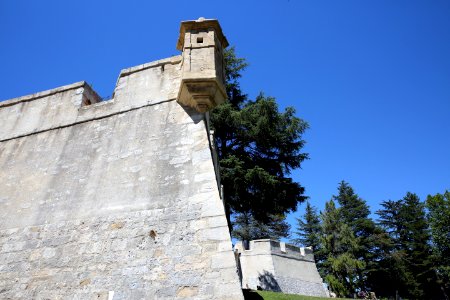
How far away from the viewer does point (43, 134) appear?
661cm

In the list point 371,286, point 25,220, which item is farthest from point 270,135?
point 371,286

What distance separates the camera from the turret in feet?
17.9

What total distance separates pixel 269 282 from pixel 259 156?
653 centimetres

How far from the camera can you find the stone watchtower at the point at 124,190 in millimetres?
4184

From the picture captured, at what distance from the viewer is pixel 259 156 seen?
15914 mm

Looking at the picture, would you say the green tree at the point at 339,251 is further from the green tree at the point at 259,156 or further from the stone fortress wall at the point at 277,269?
the green tree at the point at 259,156

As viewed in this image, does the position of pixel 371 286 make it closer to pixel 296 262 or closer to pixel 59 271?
pixel 296 262

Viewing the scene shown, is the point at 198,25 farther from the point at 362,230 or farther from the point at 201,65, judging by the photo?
the point at 362,230

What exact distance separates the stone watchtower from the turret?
20mm

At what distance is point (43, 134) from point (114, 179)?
2.46 meters

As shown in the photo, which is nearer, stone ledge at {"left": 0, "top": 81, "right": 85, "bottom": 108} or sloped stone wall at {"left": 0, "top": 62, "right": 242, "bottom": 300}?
sloped stone wall at {"left": 0, "top": 62, "right": 242, "bottom": 300}

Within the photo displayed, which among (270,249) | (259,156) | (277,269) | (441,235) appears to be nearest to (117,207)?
(259,156)

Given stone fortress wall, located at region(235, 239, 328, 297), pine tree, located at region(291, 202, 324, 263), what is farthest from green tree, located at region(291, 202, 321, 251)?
stone fortress wall, located at region(235, 239, 328, 297)

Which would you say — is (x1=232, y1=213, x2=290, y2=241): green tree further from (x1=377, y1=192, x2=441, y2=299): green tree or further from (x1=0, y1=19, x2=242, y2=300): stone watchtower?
(x1=0, y1=19, x2=242, y2=300): stone watchtower
